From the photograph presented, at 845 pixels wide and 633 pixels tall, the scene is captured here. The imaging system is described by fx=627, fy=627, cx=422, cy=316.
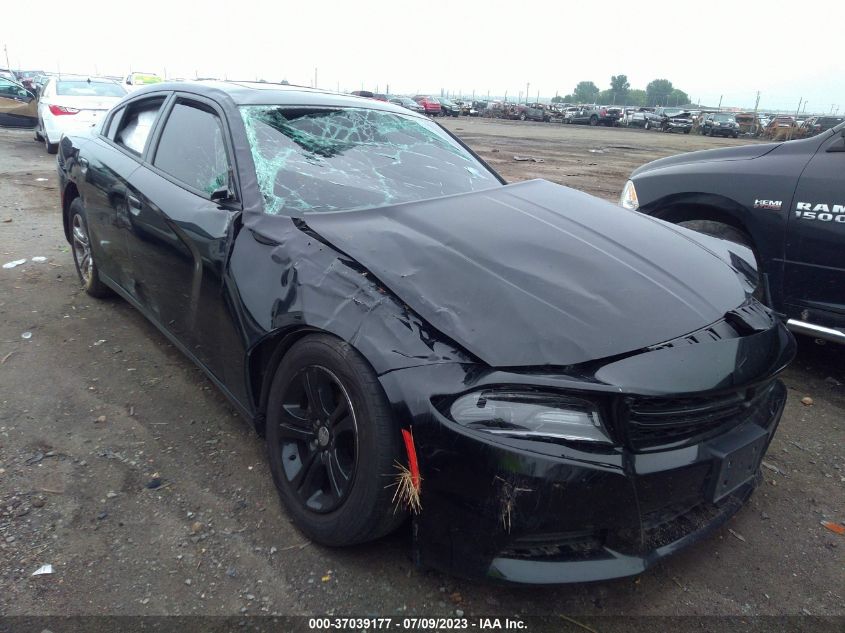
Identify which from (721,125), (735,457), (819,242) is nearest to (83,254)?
(735,457)

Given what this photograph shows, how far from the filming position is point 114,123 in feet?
13.7

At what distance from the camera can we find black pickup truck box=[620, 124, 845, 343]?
349cm

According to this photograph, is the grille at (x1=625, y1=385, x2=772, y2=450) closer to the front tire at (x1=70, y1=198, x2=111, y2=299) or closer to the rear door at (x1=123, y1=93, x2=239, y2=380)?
the rear door at (x1=123, y1=93, x2=239, y2=380)

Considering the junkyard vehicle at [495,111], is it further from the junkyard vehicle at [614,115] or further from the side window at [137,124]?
the side window at [137,124]

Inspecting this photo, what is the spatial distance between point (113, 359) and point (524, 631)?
288cm

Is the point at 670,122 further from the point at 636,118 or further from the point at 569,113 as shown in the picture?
the point at 569,113

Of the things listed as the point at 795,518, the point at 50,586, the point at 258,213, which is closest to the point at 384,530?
the point at 50,586

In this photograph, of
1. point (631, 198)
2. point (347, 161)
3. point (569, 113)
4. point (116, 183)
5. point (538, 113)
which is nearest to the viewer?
point (347, 161)

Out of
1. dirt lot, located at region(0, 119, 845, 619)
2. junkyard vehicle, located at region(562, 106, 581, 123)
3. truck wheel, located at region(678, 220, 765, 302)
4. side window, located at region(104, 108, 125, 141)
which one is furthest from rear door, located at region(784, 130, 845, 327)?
junkyard vehicle, located at region(562, 106, 581, 123)

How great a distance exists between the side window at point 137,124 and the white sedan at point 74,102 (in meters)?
7.79

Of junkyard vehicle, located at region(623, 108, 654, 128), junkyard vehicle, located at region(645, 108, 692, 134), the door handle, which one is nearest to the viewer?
the door handle

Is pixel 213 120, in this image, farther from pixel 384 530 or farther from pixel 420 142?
pixel 384 530

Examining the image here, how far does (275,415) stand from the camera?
2363 millimetres

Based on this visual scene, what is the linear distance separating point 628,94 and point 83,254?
115 meters
